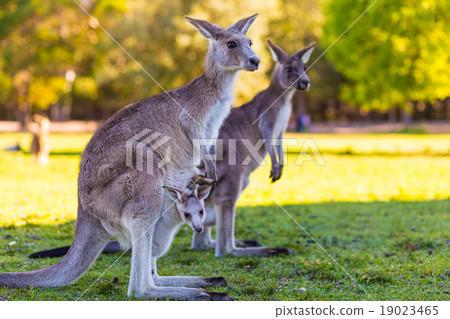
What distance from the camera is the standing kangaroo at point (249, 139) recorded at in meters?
5.19

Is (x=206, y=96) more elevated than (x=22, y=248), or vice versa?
(x=206, y=96)

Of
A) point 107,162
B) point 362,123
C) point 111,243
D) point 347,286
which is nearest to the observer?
point 107,162

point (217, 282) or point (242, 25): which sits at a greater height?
point (242, 25)

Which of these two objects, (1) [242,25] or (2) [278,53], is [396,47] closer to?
(2) [278,53]

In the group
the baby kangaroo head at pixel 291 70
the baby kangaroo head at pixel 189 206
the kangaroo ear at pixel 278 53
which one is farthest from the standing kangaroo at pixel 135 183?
the kangaroo ear at pixel 278 53

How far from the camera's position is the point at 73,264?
379 cm

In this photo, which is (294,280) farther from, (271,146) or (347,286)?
(271,146)

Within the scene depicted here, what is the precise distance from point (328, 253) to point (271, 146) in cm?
135

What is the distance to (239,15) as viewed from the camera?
21.8m

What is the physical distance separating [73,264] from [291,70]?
3.47 meters

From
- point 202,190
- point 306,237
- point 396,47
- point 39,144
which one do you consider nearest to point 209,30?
point 202,190

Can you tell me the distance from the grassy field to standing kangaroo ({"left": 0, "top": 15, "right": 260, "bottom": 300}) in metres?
0.27

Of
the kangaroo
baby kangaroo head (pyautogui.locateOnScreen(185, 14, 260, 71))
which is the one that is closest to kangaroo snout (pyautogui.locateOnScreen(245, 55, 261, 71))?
baby kangaroo head (pyautogui.locateOnScreen(185, 14, 260, 71))

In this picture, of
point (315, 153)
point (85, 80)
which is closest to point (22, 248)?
point (315, 153)
